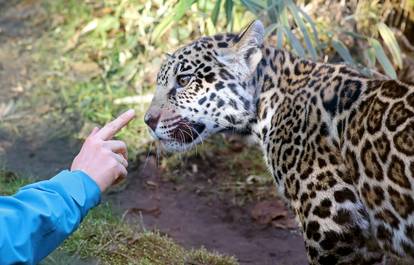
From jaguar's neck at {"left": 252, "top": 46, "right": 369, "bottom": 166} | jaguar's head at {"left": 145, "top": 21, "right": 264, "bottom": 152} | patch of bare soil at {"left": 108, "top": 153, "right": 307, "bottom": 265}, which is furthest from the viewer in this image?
patch of bare soil at {"left": 108, "top": 153, "right": 307, "bottom": 265}

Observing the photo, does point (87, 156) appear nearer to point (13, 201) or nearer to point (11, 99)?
point (13, 201)

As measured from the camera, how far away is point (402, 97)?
4293 mm

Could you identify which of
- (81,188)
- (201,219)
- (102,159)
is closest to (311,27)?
(201,219)

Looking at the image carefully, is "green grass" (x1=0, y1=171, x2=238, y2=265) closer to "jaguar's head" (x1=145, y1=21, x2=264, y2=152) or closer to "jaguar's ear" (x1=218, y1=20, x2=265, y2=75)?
"jaguar's head" (x1=145, y1=21, x2=264, y2=152)

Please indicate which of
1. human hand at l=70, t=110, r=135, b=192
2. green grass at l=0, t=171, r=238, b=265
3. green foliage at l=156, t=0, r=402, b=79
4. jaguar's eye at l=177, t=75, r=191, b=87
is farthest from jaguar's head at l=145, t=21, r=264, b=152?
human hand at l=70, t=110, r=135, b=192

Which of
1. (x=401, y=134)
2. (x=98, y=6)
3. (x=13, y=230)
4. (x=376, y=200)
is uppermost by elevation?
(x=13, y=230)

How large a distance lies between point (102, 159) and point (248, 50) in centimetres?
234

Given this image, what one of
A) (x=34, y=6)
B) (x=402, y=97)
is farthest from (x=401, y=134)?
(x=34, y=6)

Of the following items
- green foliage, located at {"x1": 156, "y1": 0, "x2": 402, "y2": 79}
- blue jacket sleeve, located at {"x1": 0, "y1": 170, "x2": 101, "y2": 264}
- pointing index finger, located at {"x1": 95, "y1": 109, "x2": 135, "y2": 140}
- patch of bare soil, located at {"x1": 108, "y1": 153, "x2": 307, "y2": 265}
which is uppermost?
pointing index finger, located at {"x1": 95, "y1": 109, "x2": 135, "y2": 140}

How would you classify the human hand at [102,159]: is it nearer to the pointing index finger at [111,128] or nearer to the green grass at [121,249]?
the pointing index finger at [111,128]

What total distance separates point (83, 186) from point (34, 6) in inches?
337

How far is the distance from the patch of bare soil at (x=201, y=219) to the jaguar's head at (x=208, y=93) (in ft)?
5.31

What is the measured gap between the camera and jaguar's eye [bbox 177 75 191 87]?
5176 millimetres

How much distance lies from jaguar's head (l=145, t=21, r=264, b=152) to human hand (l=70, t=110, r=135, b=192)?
196 centimetres
